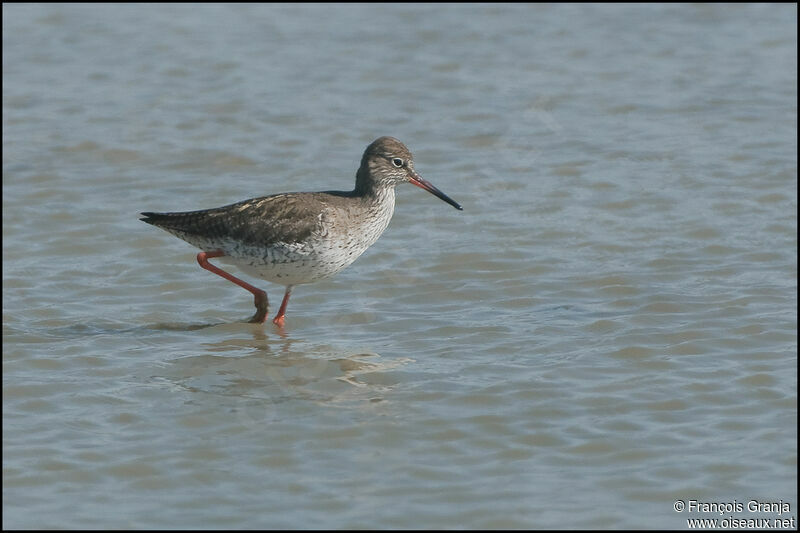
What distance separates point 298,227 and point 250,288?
3.10ft

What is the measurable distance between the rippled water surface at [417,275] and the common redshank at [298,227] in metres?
0.55

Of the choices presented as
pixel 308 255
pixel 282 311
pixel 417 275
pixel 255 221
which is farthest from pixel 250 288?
pixel 417 275

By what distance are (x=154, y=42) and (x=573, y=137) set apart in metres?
7.63

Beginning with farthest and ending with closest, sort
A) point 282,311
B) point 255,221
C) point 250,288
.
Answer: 1. point 250,288
2. point 282,311
3. point 255,221

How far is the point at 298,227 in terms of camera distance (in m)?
10.9

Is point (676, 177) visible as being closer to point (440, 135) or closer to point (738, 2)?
point (440, 135)

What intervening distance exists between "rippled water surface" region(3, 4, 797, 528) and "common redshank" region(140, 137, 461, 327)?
551 mm

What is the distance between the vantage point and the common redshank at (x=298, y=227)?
35.6 feet

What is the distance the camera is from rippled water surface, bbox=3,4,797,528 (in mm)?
8094

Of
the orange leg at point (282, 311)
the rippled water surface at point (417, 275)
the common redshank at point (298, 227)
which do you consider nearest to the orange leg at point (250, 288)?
the common redshank at point (298, 227)

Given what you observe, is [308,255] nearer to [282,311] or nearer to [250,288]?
[282,311]

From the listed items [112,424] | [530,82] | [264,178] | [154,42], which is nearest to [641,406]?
[112,424]

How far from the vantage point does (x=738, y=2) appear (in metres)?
21.3

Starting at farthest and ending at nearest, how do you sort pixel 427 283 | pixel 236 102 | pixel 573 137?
1. pixel 236 102
2. pixel 573 137
3. pixel 427 283
